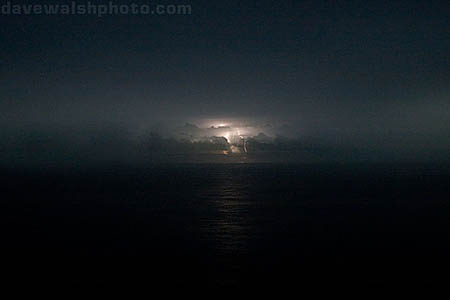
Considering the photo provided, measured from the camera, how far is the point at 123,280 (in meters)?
22.8

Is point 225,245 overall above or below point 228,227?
above

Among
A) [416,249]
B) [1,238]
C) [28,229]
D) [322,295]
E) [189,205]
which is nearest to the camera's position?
[322,295]

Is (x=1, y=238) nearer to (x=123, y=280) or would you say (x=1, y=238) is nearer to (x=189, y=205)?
(x=123, y=280)

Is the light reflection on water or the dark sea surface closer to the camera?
the dark sea surface

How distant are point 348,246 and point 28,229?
29195 millimetres

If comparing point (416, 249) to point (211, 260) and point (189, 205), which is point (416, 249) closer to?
point (211, 260)

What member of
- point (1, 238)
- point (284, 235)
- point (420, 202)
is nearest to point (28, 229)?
point (1, 238)

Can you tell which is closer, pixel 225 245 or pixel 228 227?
pixel 225 245

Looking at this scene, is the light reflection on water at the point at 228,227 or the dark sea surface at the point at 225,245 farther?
the light reflection on water at the point at 228,227

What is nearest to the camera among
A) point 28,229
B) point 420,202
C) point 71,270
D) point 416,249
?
point 71,270

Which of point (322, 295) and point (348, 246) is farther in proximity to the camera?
point (348, 246)

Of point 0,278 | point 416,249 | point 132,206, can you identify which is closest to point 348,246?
point 416,249

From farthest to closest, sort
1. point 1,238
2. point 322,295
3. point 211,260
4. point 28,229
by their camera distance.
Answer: point 28,229, point 1,238, point 211,260, point 322,295

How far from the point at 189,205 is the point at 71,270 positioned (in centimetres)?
3323
